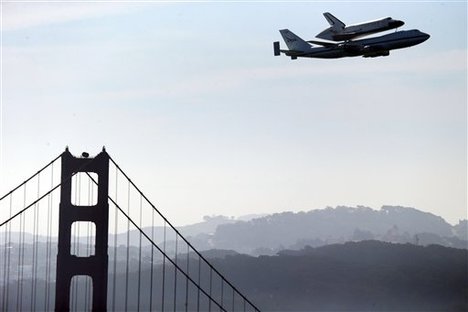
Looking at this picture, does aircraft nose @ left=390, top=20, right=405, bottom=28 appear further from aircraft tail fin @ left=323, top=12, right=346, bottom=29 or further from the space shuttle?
aircraft tail fin @ left=323, top=12, right=346, bottom=29

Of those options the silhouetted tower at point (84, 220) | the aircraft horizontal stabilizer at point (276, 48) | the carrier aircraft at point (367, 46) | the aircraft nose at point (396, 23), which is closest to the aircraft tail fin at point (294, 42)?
the carrier aircraft at point (367, 46)

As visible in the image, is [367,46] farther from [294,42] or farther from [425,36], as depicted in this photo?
[294,42]

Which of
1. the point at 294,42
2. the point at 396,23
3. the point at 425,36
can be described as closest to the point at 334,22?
the point at 396,23

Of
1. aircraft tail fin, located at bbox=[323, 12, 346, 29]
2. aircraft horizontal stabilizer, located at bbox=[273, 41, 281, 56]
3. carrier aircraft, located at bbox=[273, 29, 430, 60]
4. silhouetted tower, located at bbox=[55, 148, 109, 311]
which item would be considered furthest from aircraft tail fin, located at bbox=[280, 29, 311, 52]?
silhouetted tower, located at bbox=[55, 148, 109, 311]

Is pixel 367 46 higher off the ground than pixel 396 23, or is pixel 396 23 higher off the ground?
pixel 396 23

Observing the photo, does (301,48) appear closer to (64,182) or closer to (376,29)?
(376,29)

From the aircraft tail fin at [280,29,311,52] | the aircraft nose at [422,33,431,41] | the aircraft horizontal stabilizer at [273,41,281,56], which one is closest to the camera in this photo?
the aircraft nose at [422,33,431,41]
